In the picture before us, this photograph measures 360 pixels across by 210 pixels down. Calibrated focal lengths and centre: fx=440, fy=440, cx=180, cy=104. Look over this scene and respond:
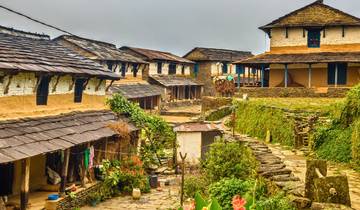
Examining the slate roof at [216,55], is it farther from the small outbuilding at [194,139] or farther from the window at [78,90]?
the window at [78,90]

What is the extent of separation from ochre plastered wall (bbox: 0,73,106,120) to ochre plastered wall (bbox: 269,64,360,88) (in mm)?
17378

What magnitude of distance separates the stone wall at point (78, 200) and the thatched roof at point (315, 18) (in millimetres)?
22284

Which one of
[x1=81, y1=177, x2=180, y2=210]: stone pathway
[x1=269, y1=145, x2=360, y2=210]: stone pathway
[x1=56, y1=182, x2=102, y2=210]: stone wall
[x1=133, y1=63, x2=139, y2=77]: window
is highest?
[x1=133, y1=63, x2=139, y2=77]: window

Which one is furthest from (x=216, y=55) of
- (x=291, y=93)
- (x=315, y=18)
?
(x=291, y=93)

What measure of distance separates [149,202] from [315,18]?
22841 mm

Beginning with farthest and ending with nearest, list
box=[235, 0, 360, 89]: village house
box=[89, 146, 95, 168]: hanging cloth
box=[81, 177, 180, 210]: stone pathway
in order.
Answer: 1. box=[235, 0, 360, 89]: village house
2. box=[89, 146, 95, 168]: hanging cloth
3. box=[81, 177, 180, 210]: stone pathway

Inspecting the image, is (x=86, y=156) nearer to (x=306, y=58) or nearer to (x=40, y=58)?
(x=40, y=58)

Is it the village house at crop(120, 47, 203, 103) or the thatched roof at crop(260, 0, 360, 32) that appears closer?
the thatched roof at crop(260, 0, 360, 32)

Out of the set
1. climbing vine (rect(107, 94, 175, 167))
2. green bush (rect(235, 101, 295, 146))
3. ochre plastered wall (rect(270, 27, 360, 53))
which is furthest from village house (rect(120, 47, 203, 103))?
climbing vine (rect(107, 94, 175, 167))

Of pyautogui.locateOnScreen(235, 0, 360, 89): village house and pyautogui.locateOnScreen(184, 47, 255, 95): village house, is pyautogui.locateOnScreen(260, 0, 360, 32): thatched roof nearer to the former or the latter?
pyautogui.locateOnScreen(235, 0, 360, 89): village house

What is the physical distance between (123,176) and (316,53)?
68.0 ft

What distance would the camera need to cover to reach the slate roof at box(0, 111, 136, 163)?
12.8 meters

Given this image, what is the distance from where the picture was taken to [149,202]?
57.6ft

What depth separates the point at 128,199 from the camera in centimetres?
1802
